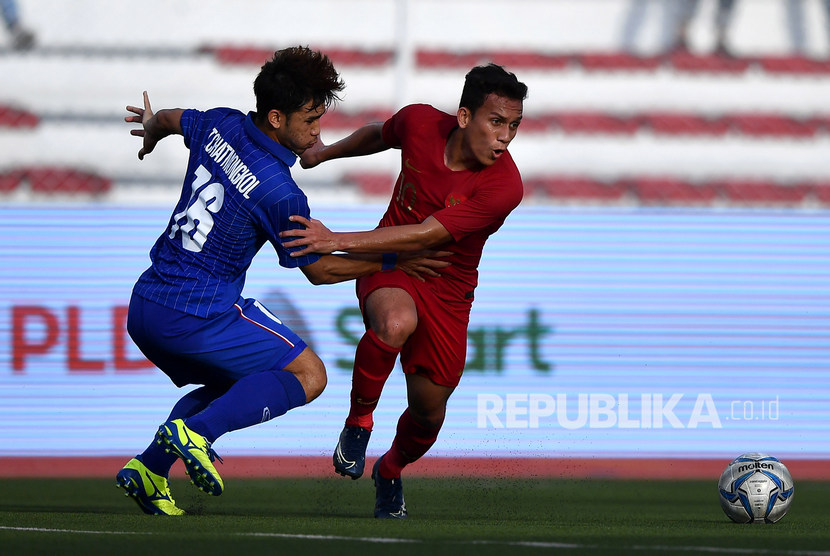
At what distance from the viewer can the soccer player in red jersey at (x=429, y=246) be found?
5223 mm

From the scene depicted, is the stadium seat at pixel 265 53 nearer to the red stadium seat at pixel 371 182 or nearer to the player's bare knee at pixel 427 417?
the red stadium seat at pixel 371 182

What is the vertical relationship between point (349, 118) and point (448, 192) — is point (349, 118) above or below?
above

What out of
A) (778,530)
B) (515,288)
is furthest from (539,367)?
(778,530)

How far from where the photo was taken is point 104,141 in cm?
1410

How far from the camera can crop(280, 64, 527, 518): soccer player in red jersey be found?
5.22 metres

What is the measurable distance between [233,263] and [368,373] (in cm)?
82

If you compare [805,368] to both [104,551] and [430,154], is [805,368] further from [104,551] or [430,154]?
[104,551]

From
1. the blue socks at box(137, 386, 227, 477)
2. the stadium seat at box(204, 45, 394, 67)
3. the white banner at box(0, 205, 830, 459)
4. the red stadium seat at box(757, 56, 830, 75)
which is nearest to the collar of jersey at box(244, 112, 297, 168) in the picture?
the blue socks at box(137, 386, 227, 477)

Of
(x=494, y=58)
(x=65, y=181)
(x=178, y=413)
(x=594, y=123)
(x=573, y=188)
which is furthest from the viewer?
(x=594, y=123)

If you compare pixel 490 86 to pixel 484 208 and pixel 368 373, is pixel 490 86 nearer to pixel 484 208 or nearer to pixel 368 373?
pixel 484 208

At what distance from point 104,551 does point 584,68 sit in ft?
41.6

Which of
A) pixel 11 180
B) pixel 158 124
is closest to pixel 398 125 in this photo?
pixel 158 124

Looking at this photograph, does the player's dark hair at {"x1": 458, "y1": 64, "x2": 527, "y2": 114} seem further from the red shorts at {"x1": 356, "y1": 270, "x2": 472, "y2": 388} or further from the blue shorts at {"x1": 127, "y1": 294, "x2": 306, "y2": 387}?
the blue shorts at {"x1": 127, "y1": 294, "x2": 306, "y2": 387}

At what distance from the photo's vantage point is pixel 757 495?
16.9 feet
